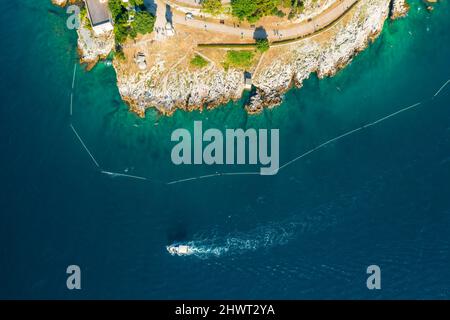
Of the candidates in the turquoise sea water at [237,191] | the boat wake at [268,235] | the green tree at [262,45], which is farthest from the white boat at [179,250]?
the green tree at [262,45]

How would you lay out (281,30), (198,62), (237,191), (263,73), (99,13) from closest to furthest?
(198,62) → (237,191) → (281,30) → (263,73) → (99,13)

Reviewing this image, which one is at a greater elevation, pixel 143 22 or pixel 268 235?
pixel 143 22

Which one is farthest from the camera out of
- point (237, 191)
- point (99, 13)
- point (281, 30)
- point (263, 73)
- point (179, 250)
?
point (99, 13)

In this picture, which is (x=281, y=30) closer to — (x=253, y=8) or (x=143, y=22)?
(x=253, y=8)

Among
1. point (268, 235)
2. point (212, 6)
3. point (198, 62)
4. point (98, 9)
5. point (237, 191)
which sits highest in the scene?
point (98, 9)

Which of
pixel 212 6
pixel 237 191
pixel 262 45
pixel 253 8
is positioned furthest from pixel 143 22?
pixel 237 191

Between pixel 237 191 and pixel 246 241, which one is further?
pixel 237 191

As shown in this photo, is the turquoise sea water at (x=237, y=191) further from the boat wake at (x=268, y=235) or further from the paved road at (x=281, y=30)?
the paved road at (x=281, y=30)
